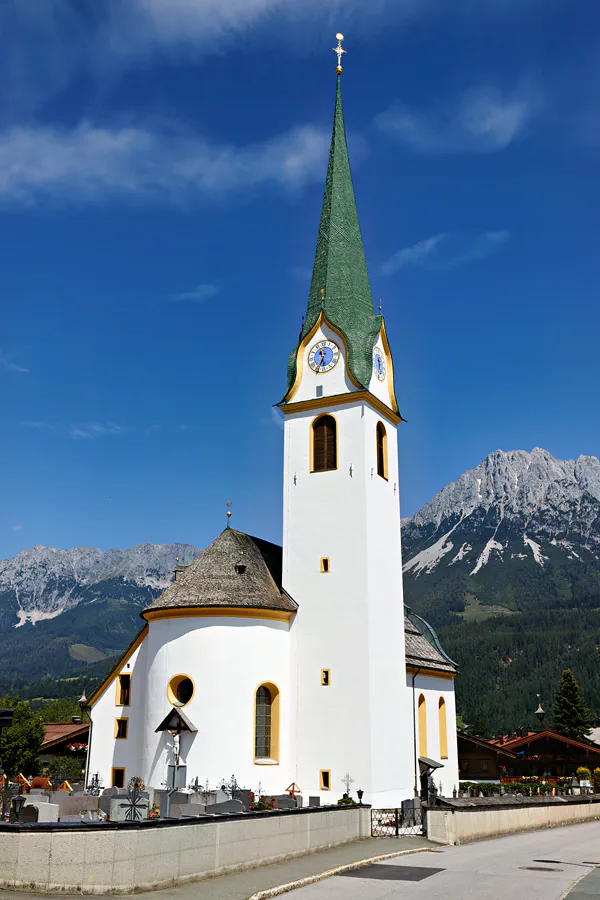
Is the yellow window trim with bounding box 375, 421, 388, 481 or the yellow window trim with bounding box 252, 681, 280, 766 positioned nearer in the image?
the yellow window trim with bounding box 252, 681, 280, 766

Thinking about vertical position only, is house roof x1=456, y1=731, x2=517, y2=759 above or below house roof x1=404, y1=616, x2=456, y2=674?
below

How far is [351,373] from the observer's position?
127 ft

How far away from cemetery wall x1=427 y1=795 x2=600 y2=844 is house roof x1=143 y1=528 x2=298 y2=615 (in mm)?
11010

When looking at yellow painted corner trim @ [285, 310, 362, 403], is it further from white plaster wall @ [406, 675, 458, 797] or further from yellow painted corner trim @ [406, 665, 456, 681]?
white plaster wall @ [406, 675, 458, 797]

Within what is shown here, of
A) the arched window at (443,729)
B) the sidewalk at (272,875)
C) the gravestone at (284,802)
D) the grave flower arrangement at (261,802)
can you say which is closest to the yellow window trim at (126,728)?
the grave flower arrangement at (261,802)

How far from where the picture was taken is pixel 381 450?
40.2 meters

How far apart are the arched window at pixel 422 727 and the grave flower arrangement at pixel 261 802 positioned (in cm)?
1210

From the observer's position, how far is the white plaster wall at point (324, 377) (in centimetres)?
3919

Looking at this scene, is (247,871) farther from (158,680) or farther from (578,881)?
(158,680)

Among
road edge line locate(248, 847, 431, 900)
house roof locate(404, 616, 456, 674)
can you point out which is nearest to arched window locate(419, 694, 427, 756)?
house roof locate(404, 616, 456, 674)

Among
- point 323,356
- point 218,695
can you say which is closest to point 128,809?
point 218,695

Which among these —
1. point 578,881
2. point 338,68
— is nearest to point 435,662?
point 578,881

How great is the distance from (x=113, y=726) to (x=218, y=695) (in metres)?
8.02

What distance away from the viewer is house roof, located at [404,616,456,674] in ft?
141
